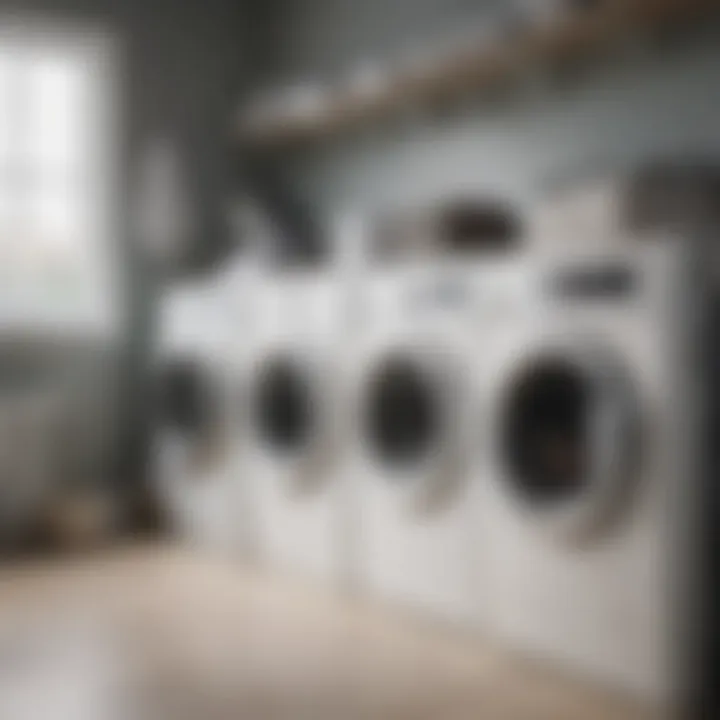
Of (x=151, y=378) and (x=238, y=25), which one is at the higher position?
(x=238, y=25)

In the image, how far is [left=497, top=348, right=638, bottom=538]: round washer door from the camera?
2131mm

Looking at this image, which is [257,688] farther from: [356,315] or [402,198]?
[402,198]

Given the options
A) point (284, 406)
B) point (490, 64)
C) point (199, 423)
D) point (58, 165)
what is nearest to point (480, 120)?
point (490, 64)

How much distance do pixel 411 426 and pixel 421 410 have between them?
0.22ft

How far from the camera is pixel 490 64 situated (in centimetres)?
311

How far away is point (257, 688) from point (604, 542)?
0.73 m

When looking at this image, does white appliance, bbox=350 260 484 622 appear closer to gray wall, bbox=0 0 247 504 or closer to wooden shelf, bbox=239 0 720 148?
wooden shelf, bbox=239 0 720 148

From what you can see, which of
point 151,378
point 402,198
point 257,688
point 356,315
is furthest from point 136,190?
point 257,688

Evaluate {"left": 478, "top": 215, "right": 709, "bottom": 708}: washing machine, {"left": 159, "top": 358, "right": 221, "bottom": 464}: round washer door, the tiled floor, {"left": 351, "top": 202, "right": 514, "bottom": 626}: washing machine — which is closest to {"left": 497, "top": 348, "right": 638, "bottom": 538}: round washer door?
{"left": 478, "top": 215, "right": 709, "bottom": 708}: washing machine

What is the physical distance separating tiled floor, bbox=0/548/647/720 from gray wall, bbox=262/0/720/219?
50.0 inches

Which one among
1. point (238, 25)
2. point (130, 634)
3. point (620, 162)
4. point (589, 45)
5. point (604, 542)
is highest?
point (238, 25)

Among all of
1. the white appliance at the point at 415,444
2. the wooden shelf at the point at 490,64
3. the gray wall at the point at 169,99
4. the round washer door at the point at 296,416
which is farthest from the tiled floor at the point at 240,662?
the wooden shelf at the point at 490,64

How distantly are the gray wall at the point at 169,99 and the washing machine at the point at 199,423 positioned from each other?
213 millimetres

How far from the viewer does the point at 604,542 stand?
7.15 ft
